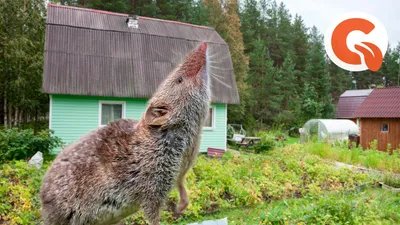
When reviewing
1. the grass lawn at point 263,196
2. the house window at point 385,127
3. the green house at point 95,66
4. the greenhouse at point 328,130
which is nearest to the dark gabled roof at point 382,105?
the house window at point 385,127

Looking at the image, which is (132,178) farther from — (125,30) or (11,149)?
(125,30)

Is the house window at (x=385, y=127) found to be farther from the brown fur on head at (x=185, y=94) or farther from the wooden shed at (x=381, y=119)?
the brown fur on head at (x=185, y=94)

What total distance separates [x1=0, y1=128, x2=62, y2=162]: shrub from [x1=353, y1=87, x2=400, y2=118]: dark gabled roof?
56.1 ft

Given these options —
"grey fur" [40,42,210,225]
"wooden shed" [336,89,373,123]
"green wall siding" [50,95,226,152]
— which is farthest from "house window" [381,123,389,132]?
"grey fur" [40,42,210,225]

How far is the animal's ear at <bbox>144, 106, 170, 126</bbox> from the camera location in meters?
1.10

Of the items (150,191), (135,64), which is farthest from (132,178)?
(135,64)

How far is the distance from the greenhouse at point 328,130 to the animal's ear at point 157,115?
18765mm

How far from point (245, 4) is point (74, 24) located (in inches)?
947

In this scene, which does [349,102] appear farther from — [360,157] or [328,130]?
[360,157]

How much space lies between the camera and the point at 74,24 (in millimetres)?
12336

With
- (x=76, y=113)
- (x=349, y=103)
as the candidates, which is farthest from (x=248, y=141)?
(x=349, y=103)

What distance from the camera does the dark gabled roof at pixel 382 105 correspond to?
17809mm

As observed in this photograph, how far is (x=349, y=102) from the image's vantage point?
29.5 metres

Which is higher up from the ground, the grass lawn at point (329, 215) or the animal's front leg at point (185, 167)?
the animal's front leg at point (185, 167)
